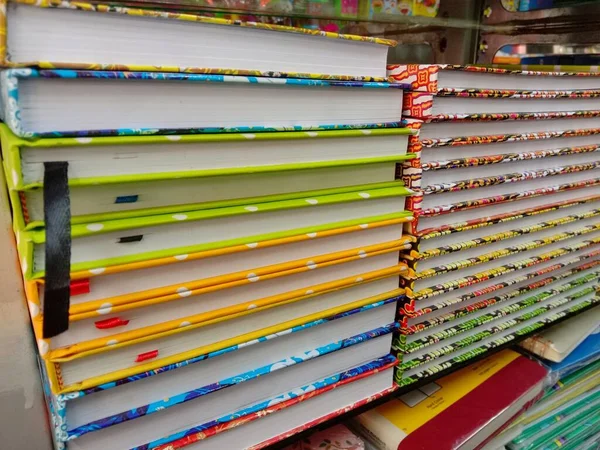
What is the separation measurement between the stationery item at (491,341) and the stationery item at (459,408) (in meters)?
0.06

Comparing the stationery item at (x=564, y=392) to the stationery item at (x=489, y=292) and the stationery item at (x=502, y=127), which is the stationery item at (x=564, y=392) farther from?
the stationery item at (x=502, y=127)

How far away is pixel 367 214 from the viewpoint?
43cm

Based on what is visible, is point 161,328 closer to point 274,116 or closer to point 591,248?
point 274,116

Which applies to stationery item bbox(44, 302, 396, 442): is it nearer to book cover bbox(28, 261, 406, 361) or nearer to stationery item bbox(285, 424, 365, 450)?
book cover bbox(28, 261, 406, 361)

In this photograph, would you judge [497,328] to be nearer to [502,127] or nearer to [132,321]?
[502,127]

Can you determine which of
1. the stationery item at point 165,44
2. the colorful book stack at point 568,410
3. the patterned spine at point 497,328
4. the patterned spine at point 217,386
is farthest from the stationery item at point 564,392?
the stationery item at point 165,44

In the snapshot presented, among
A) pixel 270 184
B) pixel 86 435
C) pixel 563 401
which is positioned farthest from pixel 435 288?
pixel 563 401

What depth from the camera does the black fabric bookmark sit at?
0.88 feet

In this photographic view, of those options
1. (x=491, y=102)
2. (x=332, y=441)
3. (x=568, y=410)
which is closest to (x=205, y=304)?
(x=332, y=441)

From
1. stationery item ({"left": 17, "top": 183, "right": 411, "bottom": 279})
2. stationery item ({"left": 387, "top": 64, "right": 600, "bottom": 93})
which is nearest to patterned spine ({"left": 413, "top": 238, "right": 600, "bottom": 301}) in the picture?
stationery item ({"left": 17, "top": 183, "right": 411, "bottom": 279})

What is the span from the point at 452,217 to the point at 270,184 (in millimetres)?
236

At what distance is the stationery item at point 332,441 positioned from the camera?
20.0 inches

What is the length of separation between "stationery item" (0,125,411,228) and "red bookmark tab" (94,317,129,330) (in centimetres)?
7

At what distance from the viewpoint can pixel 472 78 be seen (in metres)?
0.45
